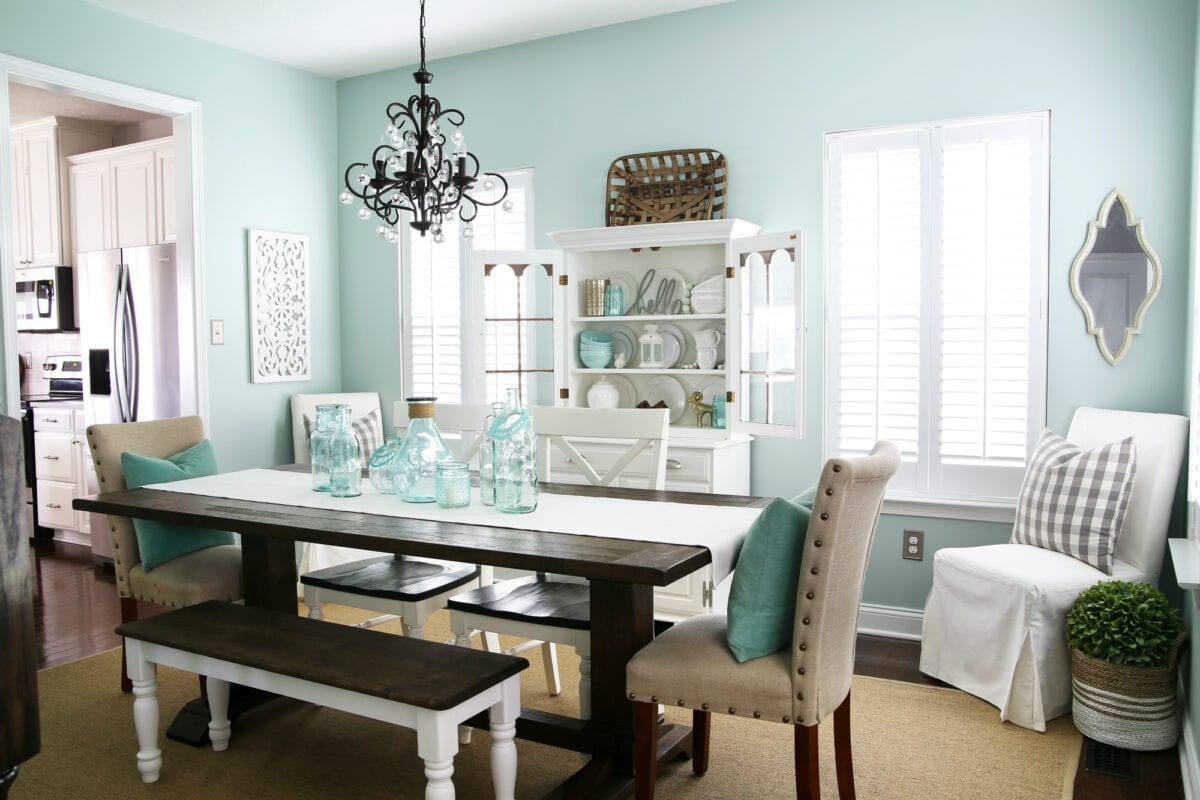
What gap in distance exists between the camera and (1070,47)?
11.4 ft

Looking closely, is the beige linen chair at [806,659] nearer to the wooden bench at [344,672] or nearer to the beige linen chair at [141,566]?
the wooden bench at [344,672]

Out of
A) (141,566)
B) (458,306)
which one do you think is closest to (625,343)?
(458,306)

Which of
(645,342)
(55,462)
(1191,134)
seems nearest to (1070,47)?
(1191,134)

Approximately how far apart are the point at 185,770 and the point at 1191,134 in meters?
3.87

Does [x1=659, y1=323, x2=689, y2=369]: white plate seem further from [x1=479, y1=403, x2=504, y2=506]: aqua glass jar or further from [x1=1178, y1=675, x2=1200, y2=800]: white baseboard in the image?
[x1=1178, y1=675, x2=1200, y2=800]: white baseboard

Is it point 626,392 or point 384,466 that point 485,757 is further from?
point 626,392

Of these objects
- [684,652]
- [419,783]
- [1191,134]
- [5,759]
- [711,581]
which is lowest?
[419,783]

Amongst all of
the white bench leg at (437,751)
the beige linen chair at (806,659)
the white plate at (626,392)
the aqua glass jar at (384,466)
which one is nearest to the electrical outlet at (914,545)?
the white plate at (626,392)

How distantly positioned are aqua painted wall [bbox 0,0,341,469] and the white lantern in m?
2.00

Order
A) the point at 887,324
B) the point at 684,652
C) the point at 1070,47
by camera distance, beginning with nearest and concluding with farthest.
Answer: the point at 684,652, the point at 1070,47, the point at 887,324

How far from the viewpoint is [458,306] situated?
5.04m

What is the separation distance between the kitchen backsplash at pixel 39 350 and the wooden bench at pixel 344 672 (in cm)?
420

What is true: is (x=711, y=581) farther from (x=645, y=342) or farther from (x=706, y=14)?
(x=706, y=14)

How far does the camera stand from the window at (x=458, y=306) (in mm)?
4609
